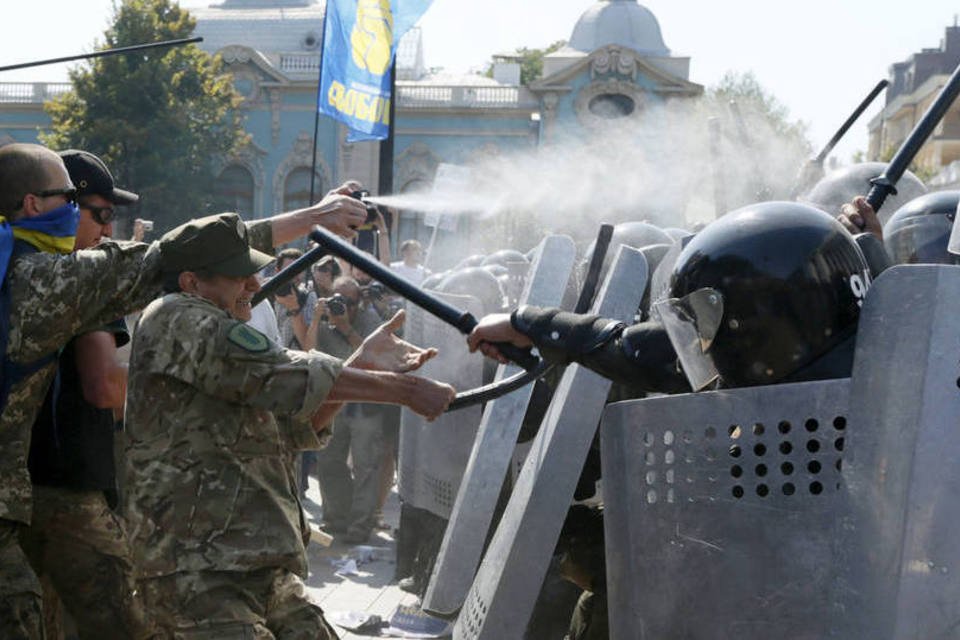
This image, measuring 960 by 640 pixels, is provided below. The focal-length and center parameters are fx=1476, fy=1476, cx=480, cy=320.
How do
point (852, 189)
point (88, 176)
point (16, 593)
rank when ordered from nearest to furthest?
1. point (16, 593)
2. point (88, 176)
3. point (852, 189)

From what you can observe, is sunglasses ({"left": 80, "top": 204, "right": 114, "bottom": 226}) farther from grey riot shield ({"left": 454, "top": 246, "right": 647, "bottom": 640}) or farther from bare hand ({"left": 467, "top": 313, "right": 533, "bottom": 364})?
grey riot shield ({"left": 454, "top": 246, "right": 647, "bottom": 640})

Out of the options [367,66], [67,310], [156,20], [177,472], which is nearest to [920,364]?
[177,472]

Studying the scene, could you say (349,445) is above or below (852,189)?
below

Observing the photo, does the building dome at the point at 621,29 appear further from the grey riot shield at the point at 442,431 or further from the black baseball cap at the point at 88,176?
the black baseball cap at the point at 88,176

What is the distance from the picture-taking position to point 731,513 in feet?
9.49

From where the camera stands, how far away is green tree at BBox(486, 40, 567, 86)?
7866cm

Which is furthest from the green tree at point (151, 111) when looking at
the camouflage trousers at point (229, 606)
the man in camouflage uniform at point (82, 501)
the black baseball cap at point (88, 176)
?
the camouflage trousers at point (229, 606)

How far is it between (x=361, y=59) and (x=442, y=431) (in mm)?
8652

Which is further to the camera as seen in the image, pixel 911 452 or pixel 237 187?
pixel 237 187

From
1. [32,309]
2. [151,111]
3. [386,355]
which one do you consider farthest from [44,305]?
[151,111]

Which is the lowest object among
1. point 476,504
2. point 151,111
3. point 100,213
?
point 151,111

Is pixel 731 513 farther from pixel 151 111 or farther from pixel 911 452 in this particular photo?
pixel 151 111

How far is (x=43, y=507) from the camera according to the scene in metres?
4.69

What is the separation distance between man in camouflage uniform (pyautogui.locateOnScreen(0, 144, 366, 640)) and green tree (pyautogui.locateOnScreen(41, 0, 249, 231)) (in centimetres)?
4147
